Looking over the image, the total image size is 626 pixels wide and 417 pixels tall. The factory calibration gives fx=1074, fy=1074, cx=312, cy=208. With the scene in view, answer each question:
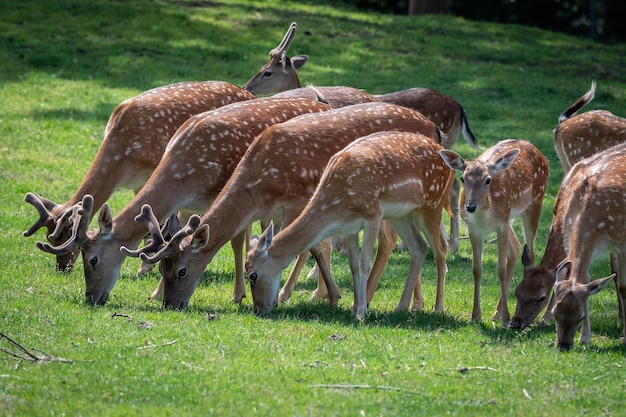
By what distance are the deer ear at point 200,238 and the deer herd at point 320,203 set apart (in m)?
0.02

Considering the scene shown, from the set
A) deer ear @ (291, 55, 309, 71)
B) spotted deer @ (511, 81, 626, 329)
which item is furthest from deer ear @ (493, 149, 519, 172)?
deer ear @ (291, 55, 309, 71)

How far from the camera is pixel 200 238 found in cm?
897

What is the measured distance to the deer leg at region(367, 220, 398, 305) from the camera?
31.8 ft

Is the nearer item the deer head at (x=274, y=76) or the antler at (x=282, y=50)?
the antler at (x=282, y=50)

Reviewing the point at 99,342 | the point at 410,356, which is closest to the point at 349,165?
the point at 410,356

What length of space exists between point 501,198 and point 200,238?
2728 mm

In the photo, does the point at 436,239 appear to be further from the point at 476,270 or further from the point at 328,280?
A: the point at 328,280

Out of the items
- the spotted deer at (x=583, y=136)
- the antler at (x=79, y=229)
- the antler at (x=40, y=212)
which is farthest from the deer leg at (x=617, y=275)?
Answer: the antler at (x=40, y=212)

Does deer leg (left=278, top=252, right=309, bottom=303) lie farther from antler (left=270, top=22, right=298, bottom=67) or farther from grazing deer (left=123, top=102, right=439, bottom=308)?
antler (left=270, top=22, right=298, bottom=67)

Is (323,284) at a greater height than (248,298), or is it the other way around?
(323,284)

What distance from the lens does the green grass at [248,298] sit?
657 centimetres

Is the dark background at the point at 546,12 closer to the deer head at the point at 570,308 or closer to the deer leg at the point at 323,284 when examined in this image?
the deer leg at the point at 323,284

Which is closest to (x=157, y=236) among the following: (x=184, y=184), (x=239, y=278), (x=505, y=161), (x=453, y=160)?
(x=184, y=184)

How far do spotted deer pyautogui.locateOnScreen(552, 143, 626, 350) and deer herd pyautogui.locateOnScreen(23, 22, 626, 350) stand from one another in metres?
0.01
